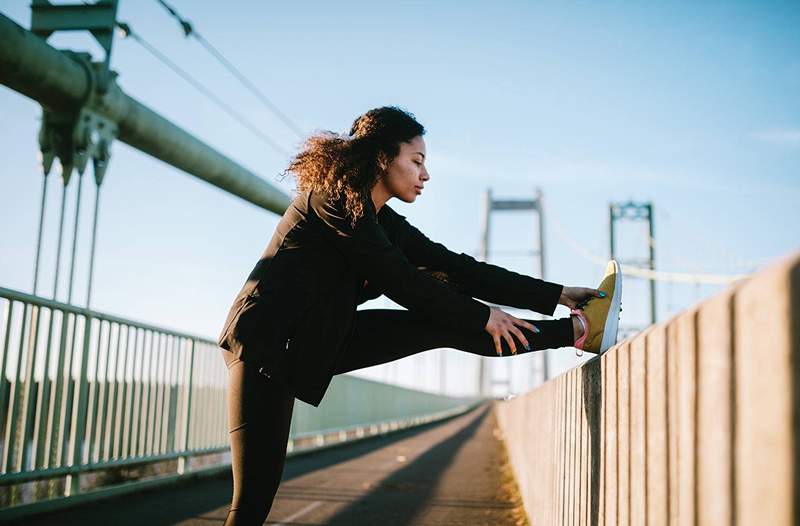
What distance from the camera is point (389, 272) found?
86.8 inches

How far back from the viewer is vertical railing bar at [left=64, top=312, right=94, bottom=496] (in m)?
5.37

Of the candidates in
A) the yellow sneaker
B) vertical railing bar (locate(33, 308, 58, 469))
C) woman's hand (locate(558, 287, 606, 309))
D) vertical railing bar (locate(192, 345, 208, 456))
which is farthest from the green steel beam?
the yellow sneaker

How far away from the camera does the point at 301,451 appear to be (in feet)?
36.9

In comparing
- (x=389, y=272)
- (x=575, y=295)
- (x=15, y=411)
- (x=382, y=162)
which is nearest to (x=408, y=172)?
(x=382, y=162)

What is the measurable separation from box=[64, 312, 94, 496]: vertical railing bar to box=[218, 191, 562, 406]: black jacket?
3.75 meters

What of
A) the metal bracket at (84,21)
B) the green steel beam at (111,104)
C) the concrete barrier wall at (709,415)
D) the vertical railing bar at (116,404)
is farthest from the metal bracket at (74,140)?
the concrete barrier wall at (709,415)

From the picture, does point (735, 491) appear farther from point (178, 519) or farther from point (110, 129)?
point (110, 129)

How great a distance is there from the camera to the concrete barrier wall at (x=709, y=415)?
2.87ft

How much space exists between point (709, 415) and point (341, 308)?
1271mm

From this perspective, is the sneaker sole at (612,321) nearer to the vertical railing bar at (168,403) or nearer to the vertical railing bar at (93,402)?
Result: the vertical railing bar at (93,402)

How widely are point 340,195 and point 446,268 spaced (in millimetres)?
645

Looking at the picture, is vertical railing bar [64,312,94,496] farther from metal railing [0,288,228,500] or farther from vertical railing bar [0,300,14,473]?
vertical railing bar [0,300,14,473]

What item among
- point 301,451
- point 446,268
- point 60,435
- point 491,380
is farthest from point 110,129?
point 491,380

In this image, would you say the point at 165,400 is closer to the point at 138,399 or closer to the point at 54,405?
the point at 138,399
